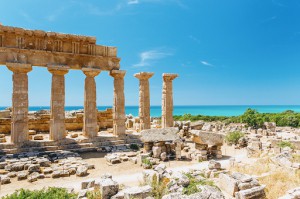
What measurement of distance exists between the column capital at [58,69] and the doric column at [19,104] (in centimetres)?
122

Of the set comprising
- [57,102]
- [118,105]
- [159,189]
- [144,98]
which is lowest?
[159,189]

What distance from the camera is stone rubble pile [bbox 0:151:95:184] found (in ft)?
33.8

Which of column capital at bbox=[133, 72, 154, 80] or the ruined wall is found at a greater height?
column capital at bbox=[133, 72, 154, 80]

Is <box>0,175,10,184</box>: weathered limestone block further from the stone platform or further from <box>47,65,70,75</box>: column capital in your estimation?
<box>47,65,70,75</box>: column capital

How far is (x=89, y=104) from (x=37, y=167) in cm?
613

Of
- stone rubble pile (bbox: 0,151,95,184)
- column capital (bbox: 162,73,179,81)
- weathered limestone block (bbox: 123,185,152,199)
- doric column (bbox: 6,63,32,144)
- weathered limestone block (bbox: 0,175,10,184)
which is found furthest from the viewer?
column capital (bbox: 162,73,179,81)

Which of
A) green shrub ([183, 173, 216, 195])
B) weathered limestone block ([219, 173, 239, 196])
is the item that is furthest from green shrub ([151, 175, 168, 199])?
weathered limestone block ([219, 173, 239, 196])

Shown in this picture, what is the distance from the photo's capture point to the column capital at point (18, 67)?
13.7 meters

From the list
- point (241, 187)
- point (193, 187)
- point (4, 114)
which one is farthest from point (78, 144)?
point (241, 187)

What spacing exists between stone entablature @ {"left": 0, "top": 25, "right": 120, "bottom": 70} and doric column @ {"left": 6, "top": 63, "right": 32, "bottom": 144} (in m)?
0.60

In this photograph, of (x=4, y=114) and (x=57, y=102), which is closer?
(x=57, y=102)

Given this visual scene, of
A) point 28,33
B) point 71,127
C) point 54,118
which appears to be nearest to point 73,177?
point 54,118

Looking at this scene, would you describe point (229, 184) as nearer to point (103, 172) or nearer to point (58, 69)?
point (103, 172)

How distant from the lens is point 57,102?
49.8ft
